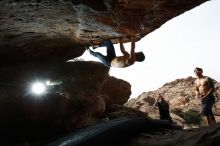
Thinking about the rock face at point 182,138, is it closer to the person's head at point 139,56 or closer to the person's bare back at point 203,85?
the person's head at point 139,56

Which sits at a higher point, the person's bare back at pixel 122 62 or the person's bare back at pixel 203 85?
the person's bare back at pixel 122 62

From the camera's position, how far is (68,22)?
21.3 feet

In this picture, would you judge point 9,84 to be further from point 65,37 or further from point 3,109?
point 65,37

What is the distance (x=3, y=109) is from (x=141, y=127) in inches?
155

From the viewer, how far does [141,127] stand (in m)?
5.10

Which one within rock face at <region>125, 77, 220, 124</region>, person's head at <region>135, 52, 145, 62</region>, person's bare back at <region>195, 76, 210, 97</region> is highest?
person's head at <region>135, 52, 145, 62</region>

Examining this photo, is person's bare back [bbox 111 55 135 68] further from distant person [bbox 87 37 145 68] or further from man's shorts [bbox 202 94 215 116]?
man's shorts [bbox 202 94 215 116]

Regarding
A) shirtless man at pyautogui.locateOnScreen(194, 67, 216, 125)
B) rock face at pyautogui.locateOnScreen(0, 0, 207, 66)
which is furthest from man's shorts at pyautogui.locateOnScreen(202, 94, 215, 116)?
rock face at pyautogui.locateOnScreen(0, 0, 207, 66)

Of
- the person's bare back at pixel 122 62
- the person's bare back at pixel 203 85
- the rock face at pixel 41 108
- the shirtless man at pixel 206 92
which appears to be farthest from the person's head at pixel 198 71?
the rock face at pixel 41 108

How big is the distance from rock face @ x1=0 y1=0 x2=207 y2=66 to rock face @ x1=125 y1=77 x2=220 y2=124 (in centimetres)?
1270

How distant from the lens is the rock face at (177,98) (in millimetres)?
22125

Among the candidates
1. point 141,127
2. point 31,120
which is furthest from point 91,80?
point 141,127

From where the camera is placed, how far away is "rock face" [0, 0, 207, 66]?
16.8 ft

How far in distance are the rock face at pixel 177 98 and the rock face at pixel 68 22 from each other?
12.7 metres
